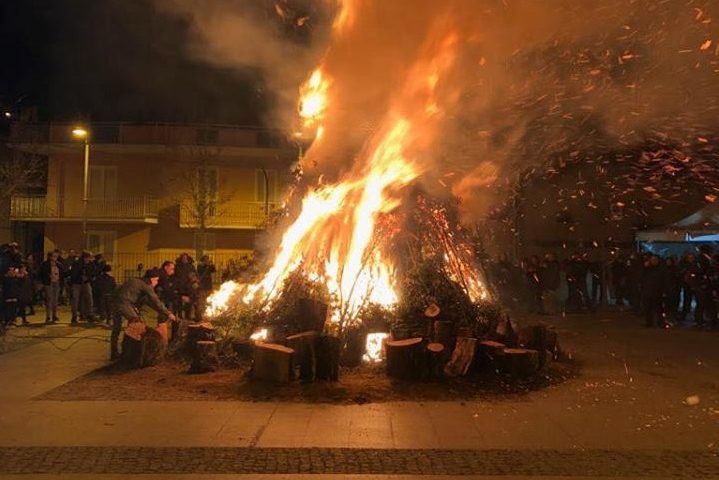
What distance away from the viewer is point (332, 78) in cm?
1148

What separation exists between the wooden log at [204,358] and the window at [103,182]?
2258cm

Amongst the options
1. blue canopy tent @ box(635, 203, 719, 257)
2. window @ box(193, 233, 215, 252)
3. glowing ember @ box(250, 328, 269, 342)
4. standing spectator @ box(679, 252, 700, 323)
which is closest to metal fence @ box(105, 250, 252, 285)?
window @ box(193, 233, 215, 252)

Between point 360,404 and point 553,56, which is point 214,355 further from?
point 553,56

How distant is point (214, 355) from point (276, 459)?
3.95 m

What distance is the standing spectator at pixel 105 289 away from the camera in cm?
1562

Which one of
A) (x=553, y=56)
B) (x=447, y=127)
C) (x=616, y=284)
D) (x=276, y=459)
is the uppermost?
(x=553, y=56)

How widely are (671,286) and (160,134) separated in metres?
22.7

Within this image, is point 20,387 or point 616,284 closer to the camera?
point 20,387

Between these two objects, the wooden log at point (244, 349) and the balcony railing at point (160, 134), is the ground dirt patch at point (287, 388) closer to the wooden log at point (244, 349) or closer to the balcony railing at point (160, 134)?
the wooden log at point (244, 349)

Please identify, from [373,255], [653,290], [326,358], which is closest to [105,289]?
[373,255]

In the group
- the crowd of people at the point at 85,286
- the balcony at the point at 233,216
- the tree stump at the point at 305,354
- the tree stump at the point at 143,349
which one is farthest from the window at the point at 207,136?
the tree stump at the point at 305,354

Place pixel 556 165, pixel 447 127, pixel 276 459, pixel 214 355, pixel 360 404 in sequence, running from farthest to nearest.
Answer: pixel 556 165
pixel 447 127
pixel 214 355
pixel 360 404
pixel 276 459

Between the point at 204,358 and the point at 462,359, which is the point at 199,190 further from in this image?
the point at 462,359

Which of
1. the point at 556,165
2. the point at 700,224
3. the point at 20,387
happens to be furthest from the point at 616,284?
the point at 20,387
